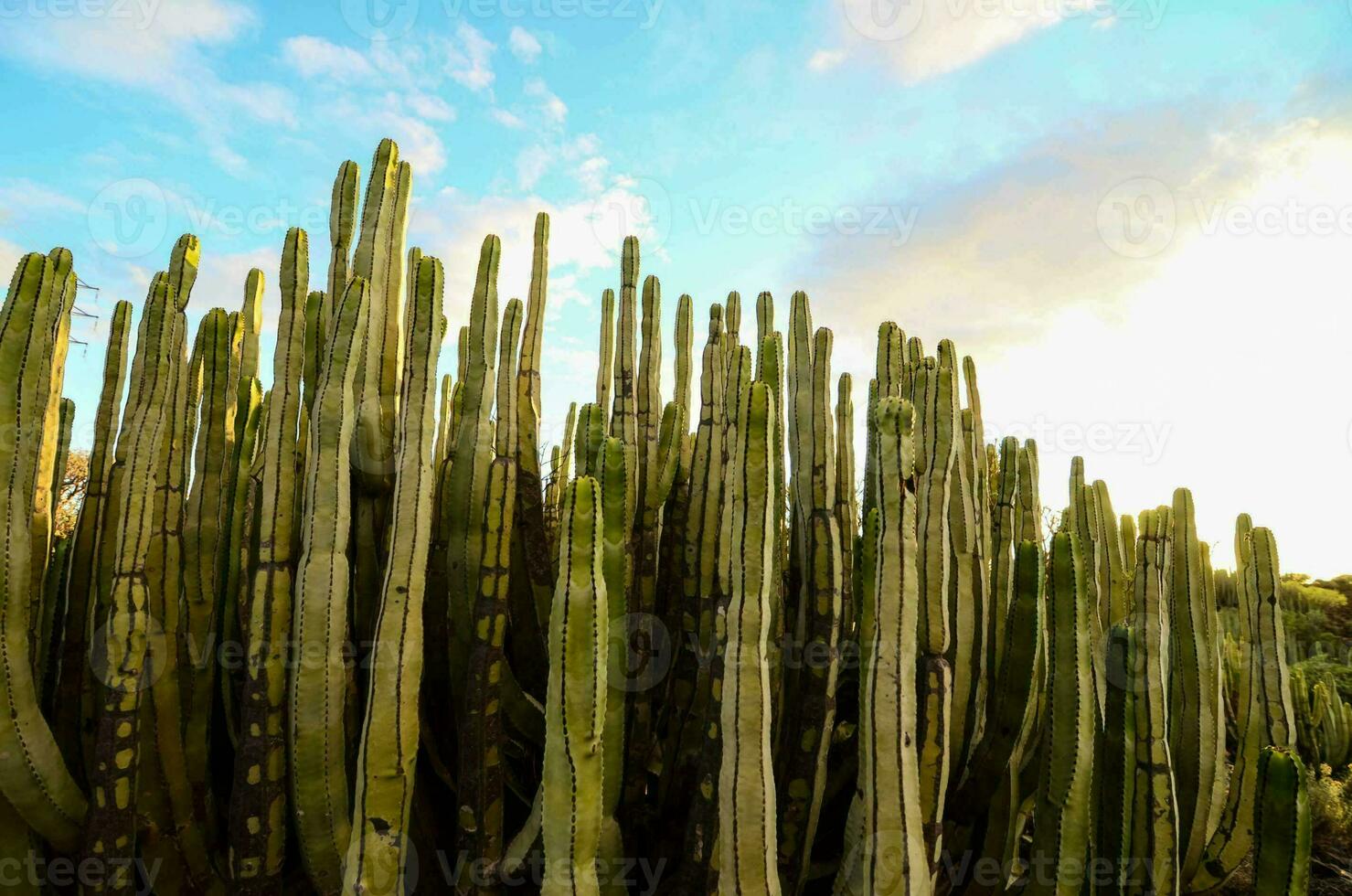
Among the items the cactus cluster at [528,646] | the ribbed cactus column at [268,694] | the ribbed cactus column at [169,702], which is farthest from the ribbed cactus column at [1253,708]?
the ribbed cactus column at [169,702]

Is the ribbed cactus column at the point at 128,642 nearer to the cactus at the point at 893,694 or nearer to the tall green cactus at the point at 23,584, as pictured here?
the tall green cactus at the point at 23,584

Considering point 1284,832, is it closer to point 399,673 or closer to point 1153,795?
point 1153,795

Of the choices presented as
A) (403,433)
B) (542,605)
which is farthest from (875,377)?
(403,433)

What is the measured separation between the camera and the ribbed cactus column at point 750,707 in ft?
4.77

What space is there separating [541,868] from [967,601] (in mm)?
1430

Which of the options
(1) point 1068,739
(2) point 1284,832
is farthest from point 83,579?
(2) point 1284,832

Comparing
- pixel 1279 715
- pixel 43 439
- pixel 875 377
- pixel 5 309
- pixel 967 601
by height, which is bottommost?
pixel 1279 715

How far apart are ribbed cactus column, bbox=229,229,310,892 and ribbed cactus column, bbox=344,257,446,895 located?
0.87ft

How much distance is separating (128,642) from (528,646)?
40.7 inches

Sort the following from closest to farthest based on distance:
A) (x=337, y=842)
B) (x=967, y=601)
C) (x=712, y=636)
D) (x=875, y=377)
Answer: (x=337, y=842)
(x=712, y=636)
(x=967, y=601)
(x=875, y=377)

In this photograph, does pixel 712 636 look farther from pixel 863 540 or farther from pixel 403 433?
pixel 403 433

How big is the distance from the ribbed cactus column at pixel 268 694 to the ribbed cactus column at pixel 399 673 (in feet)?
0.87

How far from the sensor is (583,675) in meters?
1.36

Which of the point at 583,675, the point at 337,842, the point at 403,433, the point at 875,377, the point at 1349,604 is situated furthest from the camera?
the point at 1349,604
